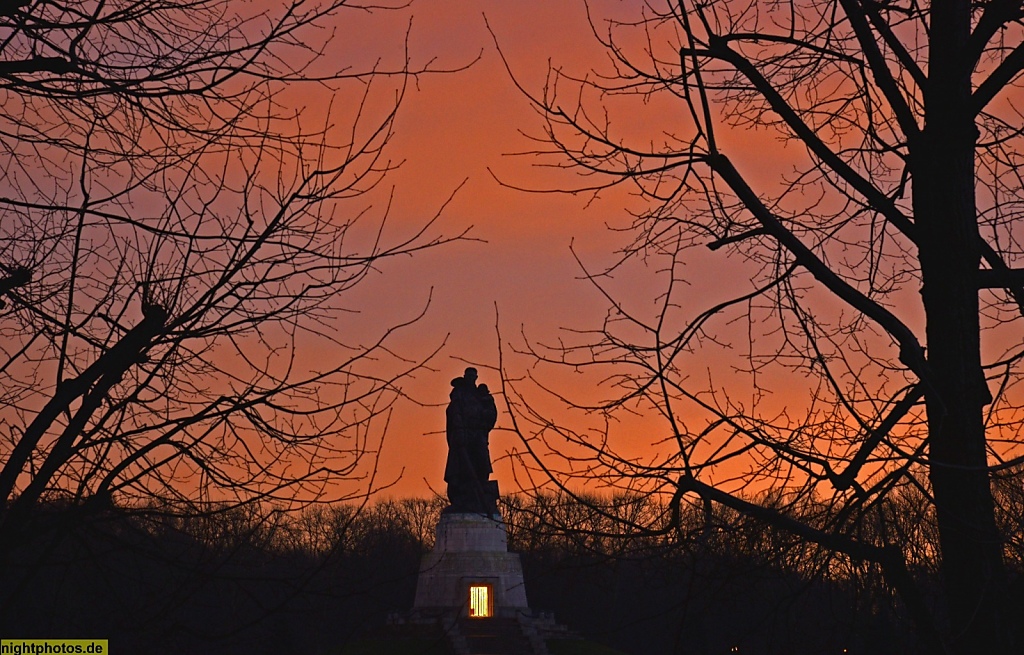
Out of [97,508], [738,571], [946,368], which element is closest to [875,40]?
[946,368]

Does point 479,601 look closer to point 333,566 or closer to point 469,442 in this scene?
point 469,442

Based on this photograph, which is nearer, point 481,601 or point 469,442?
point 469,442

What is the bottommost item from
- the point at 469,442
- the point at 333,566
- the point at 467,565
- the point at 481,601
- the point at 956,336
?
the point at 333,566

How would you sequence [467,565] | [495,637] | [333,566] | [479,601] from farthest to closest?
[479,601] < [467,565] < [495,637] < [333,566]

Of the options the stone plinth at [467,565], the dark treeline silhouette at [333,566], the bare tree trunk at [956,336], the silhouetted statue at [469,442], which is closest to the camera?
the dark treeline silhouette at [333,566]

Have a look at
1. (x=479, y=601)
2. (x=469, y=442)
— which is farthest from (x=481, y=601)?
(x=469, y=442)

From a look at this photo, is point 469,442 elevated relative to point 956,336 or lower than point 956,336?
elevated

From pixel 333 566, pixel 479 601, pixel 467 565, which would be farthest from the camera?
pixel 479 601

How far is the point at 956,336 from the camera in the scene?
588 centimetres

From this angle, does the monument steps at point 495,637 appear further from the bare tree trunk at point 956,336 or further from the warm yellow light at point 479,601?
the bare tree trunk at point 956,336

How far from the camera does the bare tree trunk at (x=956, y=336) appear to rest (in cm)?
559

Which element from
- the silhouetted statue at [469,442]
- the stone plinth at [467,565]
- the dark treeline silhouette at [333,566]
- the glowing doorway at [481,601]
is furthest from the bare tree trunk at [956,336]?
the glowing doorway at [481,601]

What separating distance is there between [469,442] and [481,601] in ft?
17.2

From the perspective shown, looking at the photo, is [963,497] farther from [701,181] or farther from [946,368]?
[701,181]
